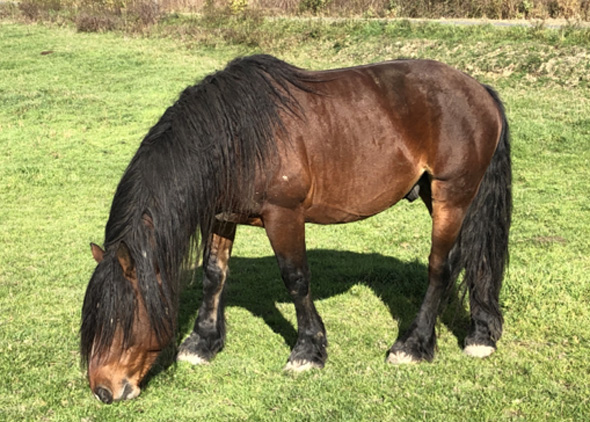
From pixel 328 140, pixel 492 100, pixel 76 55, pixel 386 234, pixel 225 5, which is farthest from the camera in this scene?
pixel 225 5

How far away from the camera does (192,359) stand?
14.5ft

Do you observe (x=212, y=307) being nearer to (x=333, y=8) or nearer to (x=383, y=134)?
(x=383, y=134)

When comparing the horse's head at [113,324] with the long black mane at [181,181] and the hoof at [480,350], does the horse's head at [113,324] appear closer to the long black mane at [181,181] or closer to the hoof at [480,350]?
the long black mane at [181,181]

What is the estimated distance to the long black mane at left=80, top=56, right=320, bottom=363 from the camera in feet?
11.2

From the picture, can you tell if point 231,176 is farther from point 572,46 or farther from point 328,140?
point 572,46

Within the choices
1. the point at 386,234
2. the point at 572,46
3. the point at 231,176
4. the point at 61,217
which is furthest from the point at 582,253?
the point at 572,46

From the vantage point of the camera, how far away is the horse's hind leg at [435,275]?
4.38 meters

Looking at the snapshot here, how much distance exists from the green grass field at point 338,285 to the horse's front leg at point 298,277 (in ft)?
0.36

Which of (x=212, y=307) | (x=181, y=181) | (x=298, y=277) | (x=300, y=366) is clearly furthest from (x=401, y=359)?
(x=181, y=181)

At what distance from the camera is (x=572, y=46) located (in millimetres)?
12648

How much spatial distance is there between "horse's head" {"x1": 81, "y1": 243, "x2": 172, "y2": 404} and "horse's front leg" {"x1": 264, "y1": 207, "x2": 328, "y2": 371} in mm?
948

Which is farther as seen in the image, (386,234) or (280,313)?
(386,234)

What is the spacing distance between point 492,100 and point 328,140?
121cm

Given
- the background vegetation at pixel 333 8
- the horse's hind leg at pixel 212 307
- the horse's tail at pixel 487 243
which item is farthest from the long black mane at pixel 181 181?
the background vegetation at pixel 333 8
